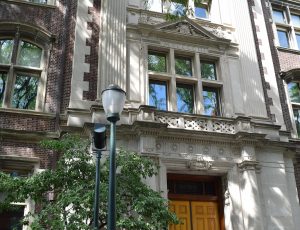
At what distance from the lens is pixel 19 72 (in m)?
11.9

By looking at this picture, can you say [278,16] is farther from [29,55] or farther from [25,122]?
[25,122]

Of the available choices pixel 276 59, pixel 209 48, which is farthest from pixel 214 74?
pixel 276 59

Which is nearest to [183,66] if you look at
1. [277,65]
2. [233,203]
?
[277,65]

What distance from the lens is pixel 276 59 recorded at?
14.8 meters

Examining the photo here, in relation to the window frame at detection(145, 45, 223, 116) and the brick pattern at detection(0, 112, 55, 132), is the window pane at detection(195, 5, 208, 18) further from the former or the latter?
the brick pattern at detection(0, 112, 55, 132)

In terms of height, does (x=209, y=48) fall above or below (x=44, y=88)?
above

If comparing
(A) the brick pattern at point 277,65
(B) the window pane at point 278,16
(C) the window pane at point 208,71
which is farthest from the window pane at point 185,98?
(B) the window pane at point 278,16

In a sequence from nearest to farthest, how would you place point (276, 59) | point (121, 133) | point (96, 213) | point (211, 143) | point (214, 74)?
point (96, 213) → point (121, 133) → point (211, 143) → point (214, 74) → point (276, 59)

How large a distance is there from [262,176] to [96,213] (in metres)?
6.73

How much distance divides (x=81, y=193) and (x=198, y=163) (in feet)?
15.0

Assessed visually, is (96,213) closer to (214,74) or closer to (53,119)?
(53,119)

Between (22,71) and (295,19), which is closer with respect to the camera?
(22,71)

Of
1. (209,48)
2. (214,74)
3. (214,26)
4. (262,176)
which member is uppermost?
(214,26)

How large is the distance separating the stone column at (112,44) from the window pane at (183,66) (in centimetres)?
201
